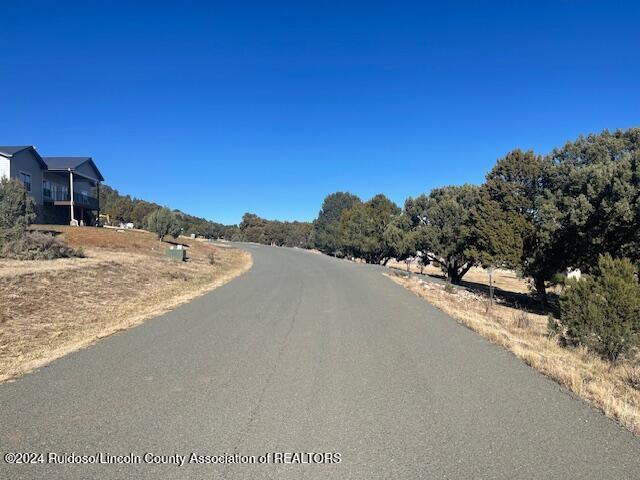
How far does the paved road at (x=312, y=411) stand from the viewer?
12.2 feet

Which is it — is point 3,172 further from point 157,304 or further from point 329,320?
point 329,320

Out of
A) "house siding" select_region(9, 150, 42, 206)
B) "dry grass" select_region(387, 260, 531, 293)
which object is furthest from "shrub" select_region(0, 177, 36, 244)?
"dry grass" select_region(387, 260, 531, 293)

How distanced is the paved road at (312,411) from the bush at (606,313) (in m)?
2.54

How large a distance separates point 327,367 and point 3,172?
38.8 m

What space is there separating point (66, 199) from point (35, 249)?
2826 centimetres

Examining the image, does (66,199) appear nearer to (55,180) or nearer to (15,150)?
(55,180)

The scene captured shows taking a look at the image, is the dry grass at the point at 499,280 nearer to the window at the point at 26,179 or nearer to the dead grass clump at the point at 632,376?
the dead grass clump at the point at 632,376

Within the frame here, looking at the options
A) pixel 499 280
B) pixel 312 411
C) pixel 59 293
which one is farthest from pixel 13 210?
pixel 499 280

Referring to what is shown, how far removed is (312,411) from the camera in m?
4.82

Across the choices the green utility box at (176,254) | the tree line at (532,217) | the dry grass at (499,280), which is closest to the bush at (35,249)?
the green utility box at (176,254)

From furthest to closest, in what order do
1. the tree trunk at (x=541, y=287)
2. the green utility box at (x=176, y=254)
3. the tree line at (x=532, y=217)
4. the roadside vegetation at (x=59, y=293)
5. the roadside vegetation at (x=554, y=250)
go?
the green utility box at (x=176, y=254) < the tree trunk at (x=541, y=287) < the tree line at (x=532, y=217) < the roadside vegetation at (x=554, y=250) < the roadside vegetation at (x=59, y=293)

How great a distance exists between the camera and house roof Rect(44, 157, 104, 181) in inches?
1735

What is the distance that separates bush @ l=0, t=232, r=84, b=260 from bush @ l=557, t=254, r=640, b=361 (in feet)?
64.3

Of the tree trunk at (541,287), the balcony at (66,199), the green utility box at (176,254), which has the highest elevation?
the balcony at (66,199)
